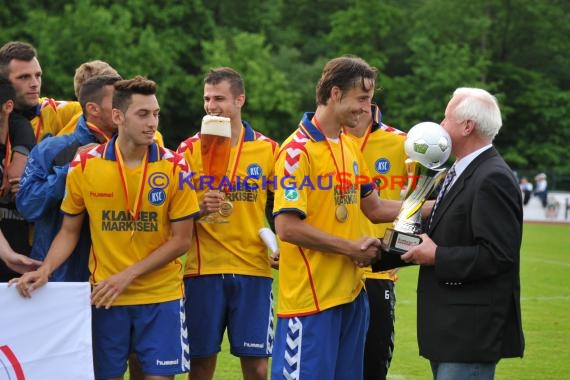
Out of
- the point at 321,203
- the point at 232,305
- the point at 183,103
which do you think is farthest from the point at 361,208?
the point at 183,103

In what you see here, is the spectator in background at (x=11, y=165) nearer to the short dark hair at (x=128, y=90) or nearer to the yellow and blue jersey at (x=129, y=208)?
the yellow and blue jersey at (x=129, y=208)

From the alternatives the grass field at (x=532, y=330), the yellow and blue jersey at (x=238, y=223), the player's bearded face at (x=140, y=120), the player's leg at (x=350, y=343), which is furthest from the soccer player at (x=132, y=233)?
the grass field at (x=532, y=330)

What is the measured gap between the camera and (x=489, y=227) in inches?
189

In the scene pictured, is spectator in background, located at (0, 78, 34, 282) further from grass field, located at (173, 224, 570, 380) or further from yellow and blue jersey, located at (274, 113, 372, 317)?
grass field, located at (173, 224, 570, 380)

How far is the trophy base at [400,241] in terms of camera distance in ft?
16.7

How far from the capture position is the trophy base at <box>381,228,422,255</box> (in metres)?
5.09

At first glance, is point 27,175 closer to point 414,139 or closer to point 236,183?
point 236,183

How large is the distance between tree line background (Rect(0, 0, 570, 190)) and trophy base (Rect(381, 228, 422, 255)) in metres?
41.9

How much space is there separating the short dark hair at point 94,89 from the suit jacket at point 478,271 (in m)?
2.38

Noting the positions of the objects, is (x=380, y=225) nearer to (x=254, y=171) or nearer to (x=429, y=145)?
(x=254, y=171)

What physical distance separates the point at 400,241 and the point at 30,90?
124 inches

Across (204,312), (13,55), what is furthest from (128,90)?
(204,312)

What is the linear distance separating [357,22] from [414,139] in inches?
2057

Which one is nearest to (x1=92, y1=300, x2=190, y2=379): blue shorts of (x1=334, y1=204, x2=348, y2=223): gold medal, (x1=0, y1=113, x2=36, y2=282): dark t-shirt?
(x1=0, y1=113, x2=36, y2=282): dark t-shirt
